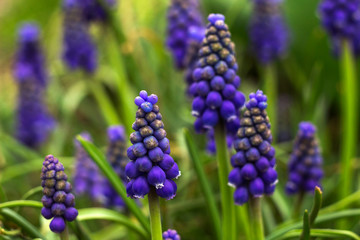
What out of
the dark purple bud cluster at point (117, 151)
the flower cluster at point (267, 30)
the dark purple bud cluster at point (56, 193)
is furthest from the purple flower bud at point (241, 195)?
the flower cluster at point (267, 30)

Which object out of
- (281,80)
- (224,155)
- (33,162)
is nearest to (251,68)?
(281,80)

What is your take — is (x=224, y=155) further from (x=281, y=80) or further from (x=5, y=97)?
(x=5, y=97)

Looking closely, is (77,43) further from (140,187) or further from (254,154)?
(140,187)

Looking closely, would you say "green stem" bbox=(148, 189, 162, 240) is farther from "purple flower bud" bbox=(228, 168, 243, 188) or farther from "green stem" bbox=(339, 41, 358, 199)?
"green stem" bbox=(339, 41, 358, 199)

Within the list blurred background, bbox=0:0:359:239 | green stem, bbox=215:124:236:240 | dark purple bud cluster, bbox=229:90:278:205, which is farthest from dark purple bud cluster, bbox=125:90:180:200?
blurred background, bbox=0:0:359:239

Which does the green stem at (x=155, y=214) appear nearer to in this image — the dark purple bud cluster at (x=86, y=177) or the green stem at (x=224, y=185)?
the green stem at (x=224, y=185)

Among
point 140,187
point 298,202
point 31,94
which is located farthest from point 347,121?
point 31,94
